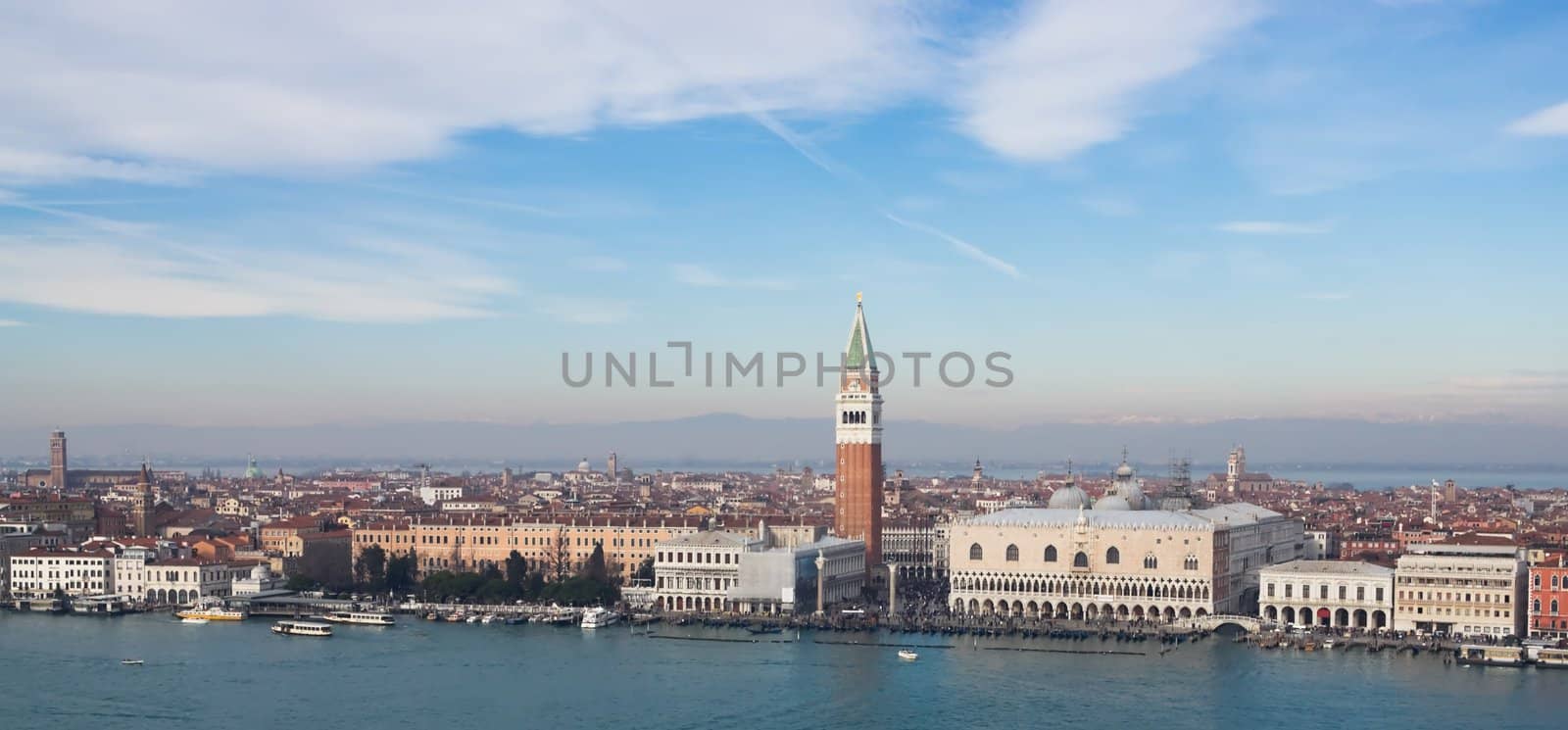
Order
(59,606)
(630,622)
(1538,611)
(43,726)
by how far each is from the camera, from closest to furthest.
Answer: (43,726) → (1538,611) → (630,622) → (59,606)

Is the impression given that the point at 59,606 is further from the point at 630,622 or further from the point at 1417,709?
the point at 1417,709

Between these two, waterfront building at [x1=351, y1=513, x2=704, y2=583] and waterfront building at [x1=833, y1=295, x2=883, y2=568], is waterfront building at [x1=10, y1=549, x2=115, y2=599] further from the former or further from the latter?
waterfront building at [x1=833, y1=295, x2=883, y2=568]

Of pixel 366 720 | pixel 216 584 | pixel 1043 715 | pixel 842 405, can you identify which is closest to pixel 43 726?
pixel 366 720

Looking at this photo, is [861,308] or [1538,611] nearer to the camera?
[1538,611]

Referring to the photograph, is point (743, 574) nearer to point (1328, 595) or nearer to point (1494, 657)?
point (1328, 595)

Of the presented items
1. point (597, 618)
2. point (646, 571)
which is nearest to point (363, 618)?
point (597, 618)
